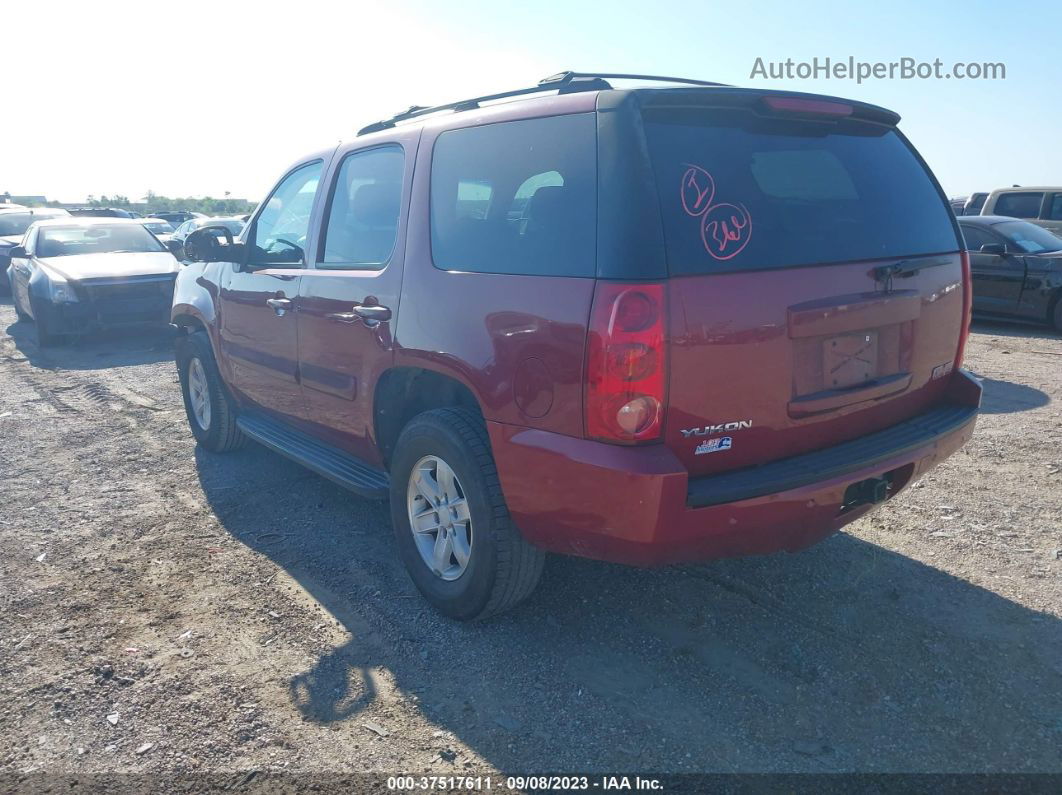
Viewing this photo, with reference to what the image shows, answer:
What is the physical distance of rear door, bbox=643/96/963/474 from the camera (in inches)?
108

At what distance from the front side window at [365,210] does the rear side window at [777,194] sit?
1464mm

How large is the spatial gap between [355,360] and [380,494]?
641mm

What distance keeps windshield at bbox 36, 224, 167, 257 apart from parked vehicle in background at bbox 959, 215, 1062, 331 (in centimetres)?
1118

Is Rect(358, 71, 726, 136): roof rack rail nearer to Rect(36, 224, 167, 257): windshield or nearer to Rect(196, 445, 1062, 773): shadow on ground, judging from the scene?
Rect(196, 445, 1062, 773): shadow on ground

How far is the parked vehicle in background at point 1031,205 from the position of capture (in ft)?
46.6

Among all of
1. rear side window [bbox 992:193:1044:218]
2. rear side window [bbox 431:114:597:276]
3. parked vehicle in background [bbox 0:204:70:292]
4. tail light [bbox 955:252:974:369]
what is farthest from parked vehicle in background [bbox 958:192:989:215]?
parked vehicle in background [bbox 0:204:70:292]

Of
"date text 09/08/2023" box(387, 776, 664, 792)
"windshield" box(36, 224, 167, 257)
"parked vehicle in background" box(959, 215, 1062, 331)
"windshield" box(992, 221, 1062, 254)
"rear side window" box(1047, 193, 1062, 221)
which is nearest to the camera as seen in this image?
"date text 09/08/2023" box(387, 776, 664, 792)

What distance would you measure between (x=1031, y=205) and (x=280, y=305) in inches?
566

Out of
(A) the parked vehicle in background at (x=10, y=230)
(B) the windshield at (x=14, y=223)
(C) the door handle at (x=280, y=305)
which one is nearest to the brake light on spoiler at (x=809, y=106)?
(C) the door handle at (x=280, y=305)

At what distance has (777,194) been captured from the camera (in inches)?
119

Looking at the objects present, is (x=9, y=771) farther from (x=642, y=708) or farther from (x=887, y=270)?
(x=887, y=270)

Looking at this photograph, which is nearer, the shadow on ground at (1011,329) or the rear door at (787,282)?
the rear door at (787,282)

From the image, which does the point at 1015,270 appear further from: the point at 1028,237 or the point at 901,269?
the point at 901,269

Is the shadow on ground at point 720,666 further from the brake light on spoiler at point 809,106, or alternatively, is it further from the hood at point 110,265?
the hood at point 110,265
